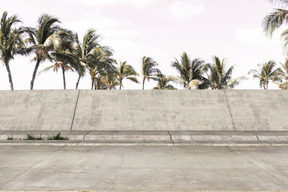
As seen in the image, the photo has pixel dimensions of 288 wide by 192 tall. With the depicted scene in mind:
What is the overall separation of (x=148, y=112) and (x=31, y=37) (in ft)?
43.9

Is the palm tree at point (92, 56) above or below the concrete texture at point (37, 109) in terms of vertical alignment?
above

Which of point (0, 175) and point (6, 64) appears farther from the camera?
point (6, 64)

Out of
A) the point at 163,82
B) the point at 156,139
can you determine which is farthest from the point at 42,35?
the point at 163,82

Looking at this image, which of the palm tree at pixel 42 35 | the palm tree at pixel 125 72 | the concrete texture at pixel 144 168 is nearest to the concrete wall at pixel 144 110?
the concrete texture at pixel 144 168

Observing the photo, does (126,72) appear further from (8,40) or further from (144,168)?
(144,168)

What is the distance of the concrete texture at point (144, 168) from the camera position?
11.2 feet

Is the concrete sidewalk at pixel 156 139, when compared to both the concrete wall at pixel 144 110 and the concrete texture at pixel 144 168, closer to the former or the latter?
the concrete texture at pixel 144 168

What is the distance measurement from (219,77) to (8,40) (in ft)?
68.2

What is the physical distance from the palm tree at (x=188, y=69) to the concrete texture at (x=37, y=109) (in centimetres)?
1530

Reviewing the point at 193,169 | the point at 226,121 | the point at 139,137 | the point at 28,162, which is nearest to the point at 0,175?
the point at 28,162

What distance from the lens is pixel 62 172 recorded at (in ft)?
13.3

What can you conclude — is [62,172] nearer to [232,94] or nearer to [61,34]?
[232,94]

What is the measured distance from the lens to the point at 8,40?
54.0 ft

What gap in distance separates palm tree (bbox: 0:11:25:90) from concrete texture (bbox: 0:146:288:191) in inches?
501
